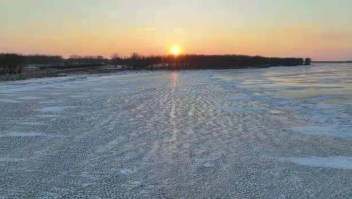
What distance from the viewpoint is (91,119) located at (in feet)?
40.3

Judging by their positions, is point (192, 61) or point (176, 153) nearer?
point (176, 153)

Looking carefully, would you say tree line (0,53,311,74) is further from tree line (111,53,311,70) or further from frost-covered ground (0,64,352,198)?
frost-covered ground (0,64,352,198)

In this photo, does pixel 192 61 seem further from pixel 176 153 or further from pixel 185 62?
pixel 176 153

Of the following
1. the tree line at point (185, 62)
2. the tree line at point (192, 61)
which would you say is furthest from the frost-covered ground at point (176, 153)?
the tree line at point (192, 61)

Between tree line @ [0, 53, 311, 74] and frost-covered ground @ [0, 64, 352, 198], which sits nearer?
frost-covered ground @ [0, 64, 352, 198]

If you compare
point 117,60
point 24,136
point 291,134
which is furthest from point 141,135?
point 117,60

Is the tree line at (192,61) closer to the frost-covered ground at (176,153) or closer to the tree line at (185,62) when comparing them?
the tree line at (185,62)

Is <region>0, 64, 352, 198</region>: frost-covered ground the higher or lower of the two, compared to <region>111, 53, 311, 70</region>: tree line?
higher

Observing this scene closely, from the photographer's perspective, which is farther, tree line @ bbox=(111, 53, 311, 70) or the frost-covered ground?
tree line @ bbox=(111, 53, 311, 70)

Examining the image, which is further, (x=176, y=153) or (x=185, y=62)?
(x=185, y=62)

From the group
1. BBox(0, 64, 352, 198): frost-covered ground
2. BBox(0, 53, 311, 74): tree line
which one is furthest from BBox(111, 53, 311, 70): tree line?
BBox(0, 64, 352, 198): frost-covered ground

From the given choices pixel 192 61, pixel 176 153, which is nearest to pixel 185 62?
pixel 192 61

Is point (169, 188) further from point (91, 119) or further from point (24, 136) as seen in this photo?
point (91, 119)

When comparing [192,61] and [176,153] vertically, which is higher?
[176,153]
